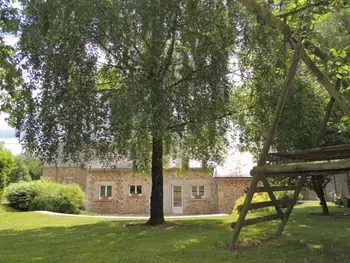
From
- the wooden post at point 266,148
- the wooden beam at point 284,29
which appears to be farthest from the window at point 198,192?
the wooden beam at point 284,29

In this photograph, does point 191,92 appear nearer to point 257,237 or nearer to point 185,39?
point 185,39

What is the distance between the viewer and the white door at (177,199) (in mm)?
28969

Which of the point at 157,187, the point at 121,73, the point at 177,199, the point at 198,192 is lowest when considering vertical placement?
the point at 177,199

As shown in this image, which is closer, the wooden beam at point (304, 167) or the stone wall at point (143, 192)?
the wooden beam at point (304, 167)

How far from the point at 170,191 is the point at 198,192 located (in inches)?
86.0

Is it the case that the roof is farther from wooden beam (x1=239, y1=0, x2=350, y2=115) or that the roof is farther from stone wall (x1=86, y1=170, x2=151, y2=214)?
wooden beam (x1=239, y1=0, x2=350, y2=115)

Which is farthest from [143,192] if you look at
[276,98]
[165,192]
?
[276,98]

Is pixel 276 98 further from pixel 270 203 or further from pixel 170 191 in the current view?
pixel 170 191

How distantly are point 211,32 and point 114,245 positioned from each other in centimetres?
647

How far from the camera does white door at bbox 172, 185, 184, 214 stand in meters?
29.0

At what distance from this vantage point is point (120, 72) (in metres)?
12.4

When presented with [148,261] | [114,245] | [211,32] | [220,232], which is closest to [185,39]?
[211,32]

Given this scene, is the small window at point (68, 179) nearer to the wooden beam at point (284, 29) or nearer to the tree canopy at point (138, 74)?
the tree canopy at point (138, 74)

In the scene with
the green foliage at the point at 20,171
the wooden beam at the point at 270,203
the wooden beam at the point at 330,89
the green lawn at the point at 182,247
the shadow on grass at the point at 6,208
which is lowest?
the green lawn at the point at 182,247
